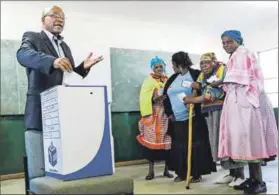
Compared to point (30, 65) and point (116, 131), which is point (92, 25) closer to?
point (116, 131)

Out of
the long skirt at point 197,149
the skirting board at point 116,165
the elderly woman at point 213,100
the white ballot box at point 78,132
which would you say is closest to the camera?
the white ballot box at point 78,132

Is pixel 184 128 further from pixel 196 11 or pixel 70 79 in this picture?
pixel 196 11

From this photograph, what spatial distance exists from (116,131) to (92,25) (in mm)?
1513

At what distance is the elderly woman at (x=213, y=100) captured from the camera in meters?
2.56

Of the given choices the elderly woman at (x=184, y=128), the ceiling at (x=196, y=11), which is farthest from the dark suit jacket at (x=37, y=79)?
the ceiling at (x=196, y=11)

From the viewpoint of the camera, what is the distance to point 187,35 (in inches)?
217

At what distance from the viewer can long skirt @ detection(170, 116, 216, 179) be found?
2850mm

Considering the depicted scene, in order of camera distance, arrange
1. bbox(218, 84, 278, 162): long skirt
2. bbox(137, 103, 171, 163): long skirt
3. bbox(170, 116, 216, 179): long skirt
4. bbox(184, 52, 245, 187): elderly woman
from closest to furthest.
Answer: bbox(218, 84, 278, 162): long skirt, bbox(184, 52, 245, 187): elderly woman, bbox(170, 116, 216, 179): long skirt, bbox(137, 103, 171, 163): long skirt

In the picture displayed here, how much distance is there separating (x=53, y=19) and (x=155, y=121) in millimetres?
2249

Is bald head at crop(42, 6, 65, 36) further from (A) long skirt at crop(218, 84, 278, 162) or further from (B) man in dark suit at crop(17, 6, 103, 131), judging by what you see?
(A) long skirt at crop(218, 84, 278, 162)

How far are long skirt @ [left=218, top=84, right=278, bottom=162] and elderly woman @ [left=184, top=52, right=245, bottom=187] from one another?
0.67ft

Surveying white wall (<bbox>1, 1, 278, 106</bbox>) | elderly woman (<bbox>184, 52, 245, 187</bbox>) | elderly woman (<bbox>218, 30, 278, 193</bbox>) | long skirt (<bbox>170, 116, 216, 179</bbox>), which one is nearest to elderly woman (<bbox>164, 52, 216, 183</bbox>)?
long skirt (<bbox>170, 116, 216, 179</bbox>)

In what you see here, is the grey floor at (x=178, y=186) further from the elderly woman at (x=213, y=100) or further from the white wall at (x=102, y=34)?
the white wall at (x=102, y=34)

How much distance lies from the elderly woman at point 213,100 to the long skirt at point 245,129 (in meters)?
0.20
